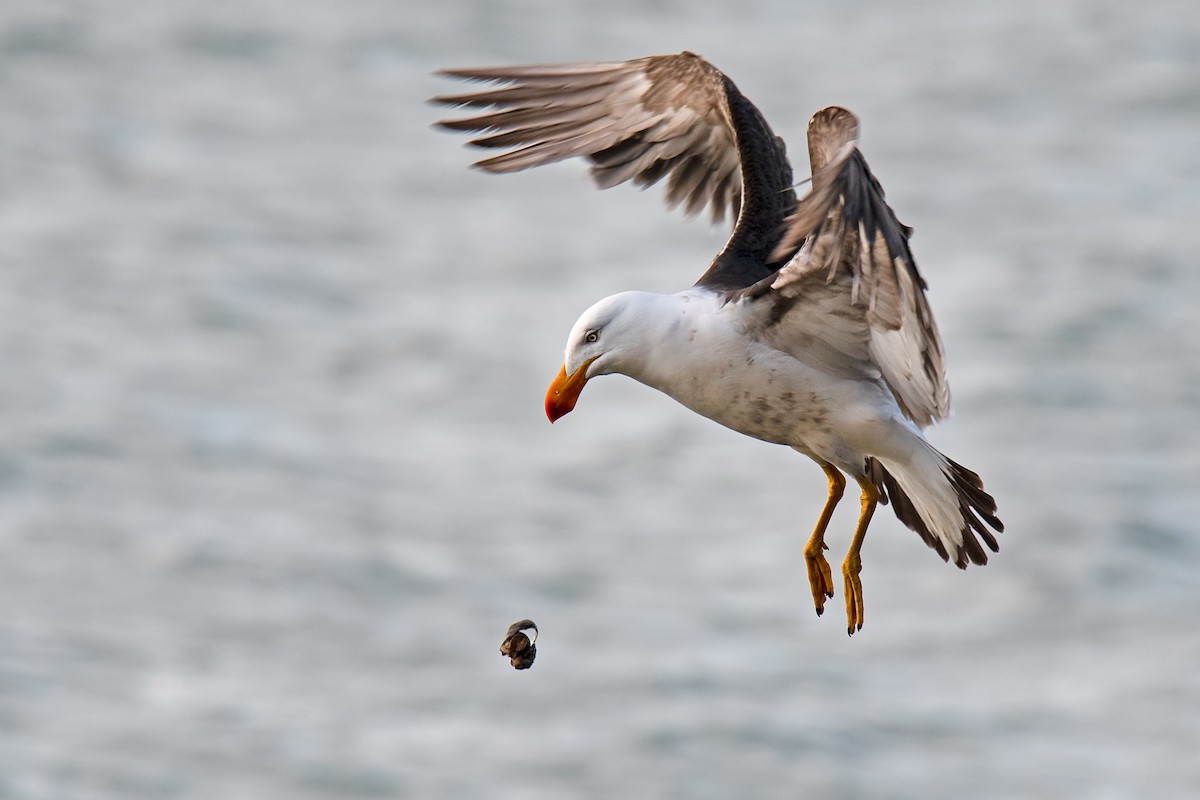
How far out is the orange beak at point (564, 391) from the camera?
708 cm

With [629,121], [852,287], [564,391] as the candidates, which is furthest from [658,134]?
[852,287]

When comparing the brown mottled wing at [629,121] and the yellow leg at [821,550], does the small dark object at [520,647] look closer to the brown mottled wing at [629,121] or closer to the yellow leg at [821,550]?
the yellow leg at [821,550]

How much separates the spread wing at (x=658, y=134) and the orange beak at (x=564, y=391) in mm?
675

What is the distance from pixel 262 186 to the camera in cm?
3303

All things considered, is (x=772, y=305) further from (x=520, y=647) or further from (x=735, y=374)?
(x=520, y=647)

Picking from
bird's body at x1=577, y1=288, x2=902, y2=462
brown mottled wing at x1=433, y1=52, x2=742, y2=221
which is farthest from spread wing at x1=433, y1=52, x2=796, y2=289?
bird's body at x1=577, y1=288, x2=902, y2=462

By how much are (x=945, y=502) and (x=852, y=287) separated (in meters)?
1.47

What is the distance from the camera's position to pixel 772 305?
6941 mm

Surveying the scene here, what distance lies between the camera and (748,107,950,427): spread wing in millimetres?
6051

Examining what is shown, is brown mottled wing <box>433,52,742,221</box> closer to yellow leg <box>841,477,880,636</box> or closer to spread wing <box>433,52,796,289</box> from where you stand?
spread wing <box>433,52,796,289</box>

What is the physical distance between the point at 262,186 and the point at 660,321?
2682cm

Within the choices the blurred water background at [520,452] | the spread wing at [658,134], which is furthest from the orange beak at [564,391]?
the blurred water background at [520,452]

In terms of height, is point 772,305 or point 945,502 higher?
point 772,305

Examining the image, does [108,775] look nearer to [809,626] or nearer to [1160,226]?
[809,626]
